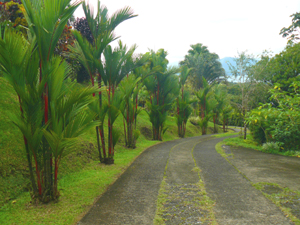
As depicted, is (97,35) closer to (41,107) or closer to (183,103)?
(41,107)

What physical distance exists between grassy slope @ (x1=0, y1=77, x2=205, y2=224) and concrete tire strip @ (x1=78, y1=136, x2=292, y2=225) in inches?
10.7

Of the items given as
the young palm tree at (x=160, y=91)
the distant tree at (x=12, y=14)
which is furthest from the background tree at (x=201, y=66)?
the distant tree at (x=12, y=14)

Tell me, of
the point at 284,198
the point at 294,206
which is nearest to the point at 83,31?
the point at 284,198

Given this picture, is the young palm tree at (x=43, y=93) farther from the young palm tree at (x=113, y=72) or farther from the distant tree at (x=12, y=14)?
the distant tree at (x=12, y=14)

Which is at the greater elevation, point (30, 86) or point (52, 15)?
point (52, 15)

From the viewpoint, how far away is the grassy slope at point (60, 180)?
9.74 ft

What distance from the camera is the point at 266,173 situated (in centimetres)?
533

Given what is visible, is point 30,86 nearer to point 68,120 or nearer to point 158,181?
point 68,120

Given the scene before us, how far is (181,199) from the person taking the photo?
3.68m

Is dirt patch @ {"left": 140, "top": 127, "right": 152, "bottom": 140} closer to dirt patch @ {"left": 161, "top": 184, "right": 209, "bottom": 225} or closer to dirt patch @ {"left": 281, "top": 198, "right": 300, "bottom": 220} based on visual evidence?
dirt patch @ {"left": 161, "top": 184, "right": 209, "bottom": 225}

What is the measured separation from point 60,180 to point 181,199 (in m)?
2.45

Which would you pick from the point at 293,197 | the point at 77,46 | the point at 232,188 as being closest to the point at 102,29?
the point at 77,46

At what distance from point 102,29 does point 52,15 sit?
252 cm

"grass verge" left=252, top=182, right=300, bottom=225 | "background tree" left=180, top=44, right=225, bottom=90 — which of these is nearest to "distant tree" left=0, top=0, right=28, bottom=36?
"grass verge" left=252, top=182, right=300, bottom=225
